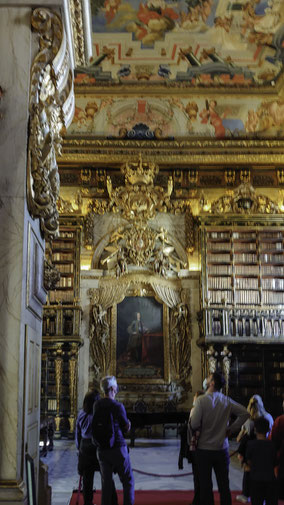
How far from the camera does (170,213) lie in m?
15.1

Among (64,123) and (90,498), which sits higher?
(64,123)

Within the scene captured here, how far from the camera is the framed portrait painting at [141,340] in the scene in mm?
14008

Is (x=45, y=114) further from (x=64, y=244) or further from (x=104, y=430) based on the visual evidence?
(x=64, y=244)

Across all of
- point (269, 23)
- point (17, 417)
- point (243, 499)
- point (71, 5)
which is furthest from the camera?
point (269, 23)

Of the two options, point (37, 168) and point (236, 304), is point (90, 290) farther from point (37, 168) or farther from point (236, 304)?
point (37, 168)

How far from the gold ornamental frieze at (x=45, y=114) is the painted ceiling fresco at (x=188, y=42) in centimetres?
881

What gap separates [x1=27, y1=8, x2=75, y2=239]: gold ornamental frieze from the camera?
12.8ft

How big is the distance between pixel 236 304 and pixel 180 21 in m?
6.86

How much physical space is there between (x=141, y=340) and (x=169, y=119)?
230 inches

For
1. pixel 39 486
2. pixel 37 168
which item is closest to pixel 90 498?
pixel 39 486

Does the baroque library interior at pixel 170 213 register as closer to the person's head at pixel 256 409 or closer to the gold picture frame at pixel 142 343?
the gold picture frame at pixel 142 343

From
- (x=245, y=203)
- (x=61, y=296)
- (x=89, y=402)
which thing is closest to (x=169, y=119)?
(x=245, y=203)

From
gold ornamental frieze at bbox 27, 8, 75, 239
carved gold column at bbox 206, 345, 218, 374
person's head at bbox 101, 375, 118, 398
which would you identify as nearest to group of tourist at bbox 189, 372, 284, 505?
person's head at bbox 101, 375, 118, 398

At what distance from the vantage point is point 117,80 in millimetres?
14375
